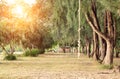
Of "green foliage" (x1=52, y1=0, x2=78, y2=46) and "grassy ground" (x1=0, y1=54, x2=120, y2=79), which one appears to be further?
"green foliage" (x1=52, y1=0, x2=78, y2=46)

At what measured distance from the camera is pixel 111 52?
86.4ft

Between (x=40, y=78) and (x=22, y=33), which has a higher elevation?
(x=22, y=33)

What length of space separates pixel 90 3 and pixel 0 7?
8608mm

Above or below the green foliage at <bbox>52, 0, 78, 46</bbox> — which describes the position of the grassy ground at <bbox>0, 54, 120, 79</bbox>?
below

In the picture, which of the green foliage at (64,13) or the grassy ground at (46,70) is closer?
the grassy ground at (46,70)

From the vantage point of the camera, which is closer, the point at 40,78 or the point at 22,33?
the point at 40,78

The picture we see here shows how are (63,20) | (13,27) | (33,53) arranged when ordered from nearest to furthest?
(63,20) < (13,27) < (33,53)

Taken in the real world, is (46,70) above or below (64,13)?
below

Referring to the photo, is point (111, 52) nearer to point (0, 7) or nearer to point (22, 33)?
point (0, 7)

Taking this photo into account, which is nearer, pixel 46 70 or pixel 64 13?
pixel 46 70

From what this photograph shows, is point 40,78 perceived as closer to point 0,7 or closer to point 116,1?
point 116,1

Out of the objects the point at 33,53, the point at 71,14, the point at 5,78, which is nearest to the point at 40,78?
the point at 5,78

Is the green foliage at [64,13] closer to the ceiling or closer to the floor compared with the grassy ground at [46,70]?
closer to the ceiling

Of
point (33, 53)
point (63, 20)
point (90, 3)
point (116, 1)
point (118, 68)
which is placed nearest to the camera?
point (116, 1)
